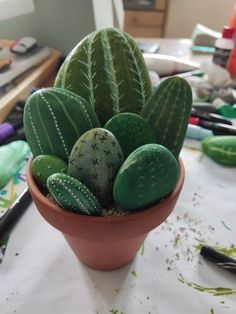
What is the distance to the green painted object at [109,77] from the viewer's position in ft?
0.80

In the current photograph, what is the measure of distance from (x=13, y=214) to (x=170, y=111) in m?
0.19

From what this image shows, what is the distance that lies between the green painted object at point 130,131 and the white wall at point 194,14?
148 cm

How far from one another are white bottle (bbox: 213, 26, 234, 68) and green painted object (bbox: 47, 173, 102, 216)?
51 cm

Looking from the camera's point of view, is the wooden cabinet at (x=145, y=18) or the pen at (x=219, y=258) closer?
the pen at (x=219, y=258)

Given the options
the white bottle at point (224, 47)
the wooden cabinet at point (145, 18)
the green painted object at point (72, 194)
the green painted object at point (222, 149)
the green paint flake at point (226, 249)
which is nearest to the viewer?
the green painted object at point (72, 194)

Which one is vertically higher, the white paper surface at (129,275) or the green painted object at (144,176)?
the green painted object at (144,176)

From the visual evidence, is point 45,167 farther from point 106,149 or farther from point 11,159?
point 11,159

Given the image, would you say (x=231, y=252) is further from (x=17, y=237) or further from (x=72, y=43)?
(x=72, y=43)

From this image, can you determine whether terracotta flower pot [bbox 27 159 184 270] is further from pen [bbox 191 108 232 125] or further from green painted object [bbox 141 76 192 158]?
pen [bbox 191 108 232 125]

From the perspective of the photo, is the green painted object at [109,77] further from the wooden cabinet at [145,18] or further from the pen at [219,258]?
the wooden cabinet at [145,18]

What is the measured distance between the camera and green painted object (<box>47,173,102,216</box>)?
0.57 ft

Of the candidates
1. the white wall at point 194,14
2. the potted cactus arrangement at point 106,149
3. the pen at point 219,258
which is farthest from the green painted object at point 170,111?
the white wall at point 194,14

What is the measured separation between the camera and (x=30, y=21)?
0.59m

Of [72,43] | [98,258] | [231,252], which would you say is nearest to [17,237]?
[98,258]
